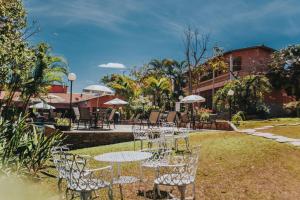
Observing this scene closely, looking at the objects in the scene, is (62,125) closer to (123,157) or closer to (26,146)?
(26,146)

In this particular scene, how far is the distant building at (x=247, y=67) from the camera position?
34.6 m

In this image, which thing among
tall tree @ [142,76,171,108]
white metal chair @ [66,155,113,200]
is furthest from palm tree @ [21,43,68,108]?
tall tree @ [142,76,171,108]

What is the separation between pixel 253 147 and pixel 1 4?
9441 millimetres

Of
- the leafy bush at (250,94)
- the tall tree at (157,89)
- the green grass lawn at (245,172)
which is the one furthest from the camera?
the tall tree at (157,89)

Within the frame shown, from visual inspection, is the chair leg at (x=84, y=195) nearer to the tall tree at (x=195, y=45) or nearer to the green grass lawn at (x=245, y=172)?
the green grass lawn at (x=245, y=172)

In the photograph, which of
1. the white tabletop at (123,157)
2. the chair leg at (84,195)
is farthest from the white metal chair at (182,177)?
the chair leg at (84,195)

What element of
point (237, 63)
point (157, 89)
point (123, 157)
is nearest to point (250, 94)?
point (237, 63)

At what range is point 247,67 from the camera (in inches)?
1400

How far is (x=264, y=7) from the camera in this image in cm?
3023

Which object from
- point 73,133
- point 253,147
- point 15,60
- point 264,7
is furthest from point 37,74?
point 264,7

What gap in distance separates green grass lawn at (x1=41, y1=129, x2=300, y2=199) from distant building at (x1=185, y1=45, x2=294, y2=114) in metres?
24.4

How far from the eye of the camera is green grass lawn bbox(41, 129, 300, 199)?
22.5ft

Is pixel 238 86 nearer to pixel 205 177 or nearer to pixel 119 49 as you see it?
pixel 119 49

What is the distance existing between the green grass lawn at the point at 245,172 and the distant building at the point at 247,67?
80.2 feet
